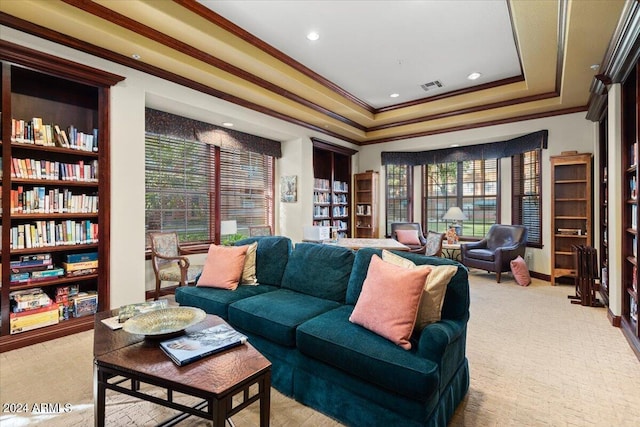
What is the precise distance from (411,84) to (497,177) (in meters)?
2.83

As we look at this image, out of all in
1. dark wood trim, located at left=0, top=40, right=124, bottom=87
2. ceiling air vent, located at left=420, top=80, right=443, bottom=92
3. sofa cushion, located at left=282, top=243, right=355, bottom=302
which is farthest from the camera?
ceiling air vent, located at left=420, top=80, right=443, bottom=92

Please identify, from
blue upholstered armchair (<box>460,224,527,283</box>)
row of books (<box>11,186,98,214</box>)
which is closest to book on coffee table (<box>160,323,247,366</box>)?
row of books (<box>11,186,98,214</box>)

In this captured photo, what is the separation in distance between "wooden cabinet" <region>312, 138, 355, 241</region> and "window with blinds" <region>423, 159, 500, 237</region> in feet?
5.90

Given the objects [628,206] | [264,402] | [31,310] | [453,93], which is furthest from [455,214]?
[31,310]

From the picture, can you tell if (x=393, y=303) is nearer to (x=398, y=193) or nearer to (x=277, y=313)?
(x=277, y=313)

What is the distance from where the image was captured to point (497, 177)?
21.0 ft

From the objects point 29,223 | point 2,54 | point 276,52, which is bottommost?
point 29,223

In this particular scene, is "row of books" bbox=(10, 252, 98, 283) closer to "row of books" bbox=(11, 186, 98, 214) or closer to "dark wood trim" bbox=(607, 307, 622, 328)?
"row of books" bbox=(11, 186, 98, 214)

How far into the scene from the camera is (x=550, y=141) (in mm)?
5285

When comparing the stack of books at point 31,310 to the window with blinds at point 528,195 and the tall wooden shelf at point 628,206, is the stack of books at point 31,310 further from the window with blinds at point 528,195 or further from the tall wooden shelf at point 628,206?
the window with blinds at point 528,195

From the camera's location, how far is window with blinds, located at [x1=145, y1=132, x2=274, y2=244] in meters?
4.46

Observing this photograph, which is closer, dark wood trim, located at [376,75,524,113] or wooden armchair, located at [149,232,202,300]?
wooden armchair, located at [149,232,202,300]

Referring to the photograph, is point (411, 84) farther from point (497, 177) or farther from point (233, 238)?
point (233, 238)

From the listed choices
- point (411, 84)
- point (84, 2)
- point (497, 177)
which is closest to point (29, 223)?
point (84, 2)
